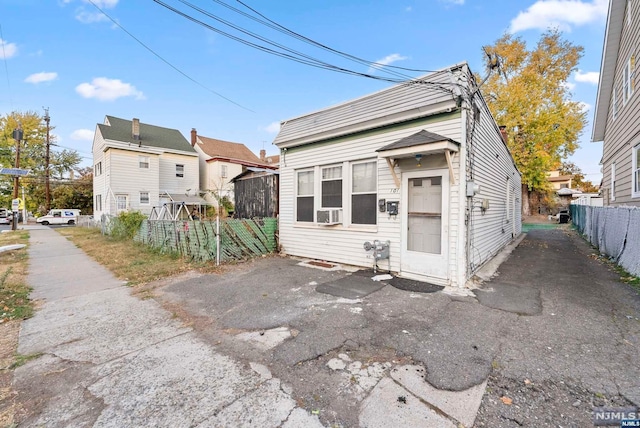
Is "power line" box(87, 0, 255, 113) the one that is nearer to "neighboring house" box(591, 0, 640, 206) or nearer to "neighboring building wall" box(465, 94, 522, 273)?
"neighboring building wall" box(465, 94, 522, 273)

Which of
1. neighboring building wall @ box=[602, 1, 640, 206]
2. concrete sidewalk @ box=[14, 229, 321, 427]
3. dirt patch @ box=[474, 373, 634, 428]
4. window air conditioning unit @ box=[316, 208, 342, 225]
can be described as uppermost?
neighboring building wall @ box=[602, 1, 640, 206]

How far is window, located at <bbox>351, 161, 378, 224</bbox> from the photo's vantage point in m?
6.51

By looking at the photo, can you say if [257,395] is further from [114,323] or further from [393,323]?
[114,323]

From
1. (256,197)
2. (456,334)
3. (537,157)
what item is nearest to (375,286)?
(456,334)

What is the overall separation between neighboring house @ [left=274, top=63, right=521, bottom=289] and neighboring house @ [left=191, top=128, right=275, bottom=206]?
16.8 meters

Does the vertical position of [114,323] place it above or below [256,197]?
below

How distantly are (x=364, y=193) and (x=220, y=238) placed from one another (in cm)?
409

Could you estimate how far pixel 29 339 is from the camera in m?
3.50

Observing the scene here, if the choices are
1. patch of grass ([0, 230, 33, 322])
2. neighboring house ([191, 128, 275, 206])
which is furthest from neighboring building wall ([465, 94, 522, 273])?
neighboring house ([191, 128, 275, 206])

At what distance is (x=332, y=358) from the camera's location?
2846 millimetres

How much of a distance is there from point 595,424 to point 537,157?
25017mm

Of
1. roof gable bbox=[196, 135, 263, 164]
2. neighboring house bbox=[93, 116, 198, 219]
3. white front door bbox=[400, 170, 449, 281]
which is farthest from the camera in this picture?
roof gable bbox=[196, 135, 263, 164]

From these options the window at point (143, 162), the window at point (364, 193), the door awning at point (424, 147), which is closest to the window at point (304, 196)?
the window at point (364, 193)

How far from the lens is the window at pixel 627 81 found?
8.08 m
